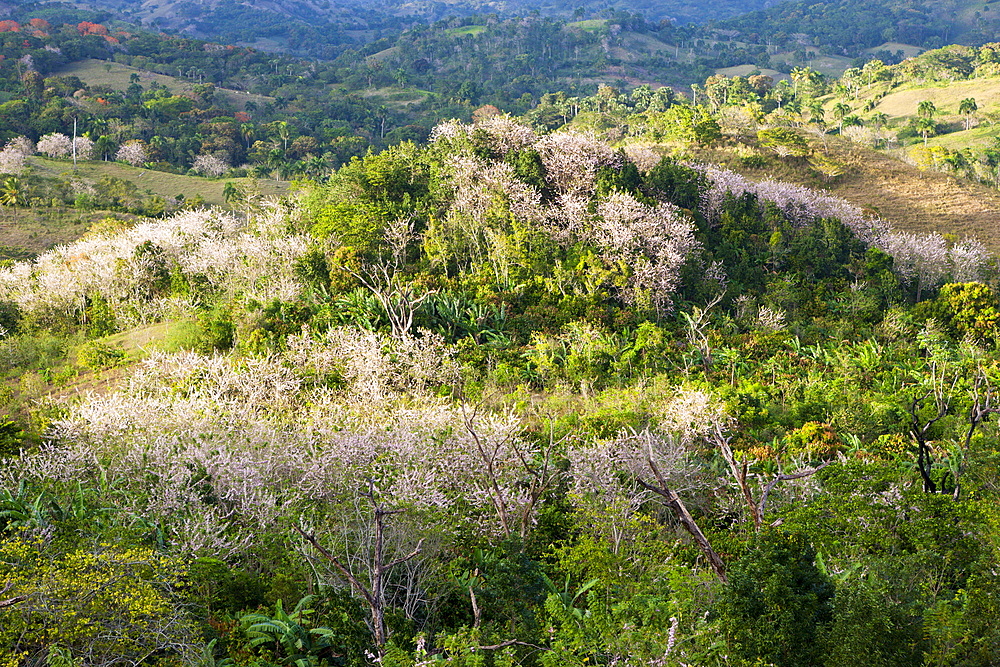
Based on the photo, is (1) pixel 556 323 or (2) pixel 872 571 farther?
(1) pixel 556 323

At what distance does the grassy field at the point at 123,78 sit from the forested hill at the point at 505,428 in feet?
219

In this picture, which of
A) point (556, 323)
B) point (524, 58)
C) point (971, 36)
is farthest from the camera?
point (971, 36)

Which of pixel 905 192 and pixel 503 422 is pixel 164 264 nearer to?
pixel 503 422

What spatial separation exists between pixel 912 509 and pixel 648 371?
810 cm

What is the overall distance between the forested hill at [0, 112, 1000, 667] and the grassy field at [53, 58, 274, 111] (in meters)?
66.6

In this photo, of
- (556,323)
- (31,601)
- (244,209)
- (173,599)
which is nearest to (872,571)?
(173,599)

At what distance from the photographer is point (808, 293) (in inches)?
804

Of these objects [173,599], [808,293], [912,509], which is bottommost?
[808,293]

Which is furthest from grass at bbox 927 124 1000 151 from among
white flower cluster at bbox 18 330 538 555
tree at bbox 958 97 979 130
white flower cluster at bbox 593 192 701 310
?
white flower cluster at bbox 18 330 538 555

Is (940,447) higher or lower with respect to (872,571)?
lower

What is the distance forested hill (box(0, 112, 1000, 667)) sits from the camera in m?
6.66

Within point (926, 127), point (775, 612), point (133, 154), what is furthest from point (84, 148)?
point (926, 127)

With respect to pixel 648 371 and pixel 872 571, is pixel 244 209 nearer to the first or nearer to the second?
pixel 648 371

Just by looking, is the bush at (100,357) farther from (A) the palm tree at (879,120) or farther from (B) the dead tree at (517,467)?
(A) the palm tree at (879,120)
